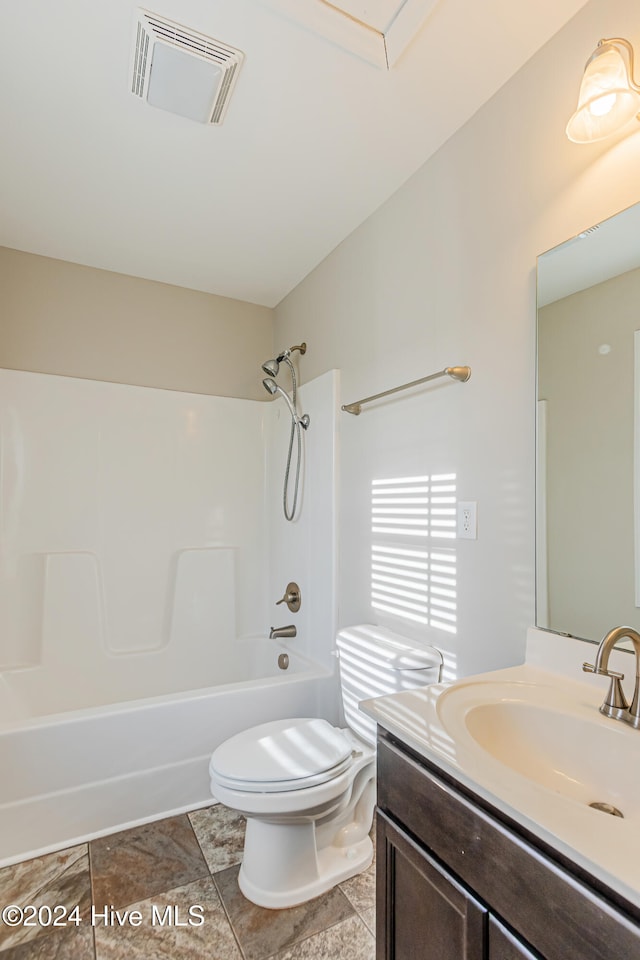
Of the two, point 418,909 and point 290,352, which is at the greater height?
point 290,352

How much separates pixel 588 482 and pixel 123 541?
2.17 meters

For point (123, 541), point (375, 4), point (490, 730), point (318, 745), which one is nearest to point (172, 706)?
point (318, 745)

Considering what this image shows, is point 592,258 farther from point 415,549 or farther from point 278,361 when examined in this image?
point 278,361

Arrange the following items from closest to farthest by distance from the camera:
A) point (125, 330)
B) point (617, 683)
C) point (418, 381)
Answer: point (617, 683)
point (418, 381)
point (125, 330)

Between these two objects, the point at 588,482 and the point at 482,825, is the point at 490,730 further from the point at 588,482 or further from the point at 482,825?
the point at 588,482

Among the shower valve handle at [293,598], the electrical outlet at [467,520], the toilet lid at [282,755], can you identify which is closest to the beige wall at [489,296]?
the electrical outlet at [467,520]

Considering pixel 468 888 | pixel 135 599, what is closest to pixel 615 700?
pixel 468 888

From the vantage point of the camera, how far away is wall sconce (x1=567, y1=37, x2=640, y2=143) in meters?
1.02

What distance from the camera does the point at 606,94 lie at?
102 cm

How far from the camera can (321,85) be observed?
1.46 m

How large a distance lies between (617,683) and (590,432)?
0.56m

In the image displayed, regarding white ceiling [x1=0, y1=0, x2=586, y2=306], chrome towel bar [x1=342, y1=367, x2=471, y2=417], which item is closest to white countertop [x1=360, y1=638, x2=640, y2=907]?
chrome towel bar [x1=342, y1=367, x2=471, y2=417]

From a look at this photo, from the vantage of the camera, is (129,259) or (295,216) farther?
(129,259)

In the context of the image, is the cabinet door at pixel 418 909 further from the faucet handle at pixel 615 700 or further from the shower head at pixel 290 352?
the shower head at pixel 290 352
